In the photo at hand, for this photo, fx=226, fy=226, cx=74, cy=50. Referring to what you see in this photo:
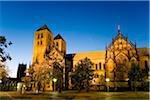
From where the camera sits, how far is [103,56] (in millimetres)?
78875

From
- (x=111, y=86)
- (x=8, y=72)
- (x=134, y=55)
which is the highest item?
(x=134, y=55)

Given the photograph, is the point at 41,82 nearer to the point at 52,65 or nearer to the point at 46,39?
the point at 52,65

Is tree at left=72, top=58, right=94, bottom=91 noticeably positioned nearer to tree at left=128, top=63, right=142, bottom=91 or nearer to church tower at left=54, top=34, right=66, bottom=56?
tree at left=128, top=63, right=142, bottom=91

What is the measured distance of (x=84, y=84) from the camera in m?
56.4

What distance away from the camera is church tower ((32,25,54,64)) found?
8131 centimetres

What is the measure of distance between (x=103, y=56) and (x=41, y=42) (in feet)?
76.6

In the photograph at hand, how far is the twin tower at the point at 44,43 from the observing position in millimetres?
81438

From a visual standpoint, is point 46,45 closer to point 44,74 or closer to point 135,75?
point 44,74

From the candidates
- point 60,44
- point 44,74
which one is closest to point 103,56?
point 60,44

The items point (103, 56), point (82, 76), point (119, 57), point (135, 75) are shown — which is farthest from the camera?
point (103, 56)

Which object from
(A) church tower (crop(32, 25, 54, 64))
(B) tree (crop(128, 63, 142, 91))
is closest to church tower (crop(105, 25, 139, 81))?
(B) tree (crop(128, 63, 142, 91))

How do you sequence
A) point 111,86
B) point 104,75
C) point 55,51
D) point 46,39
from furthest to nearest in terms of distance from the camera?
1. point 46,39
2. point 55,51
3. point 104,75
4. point 111,86

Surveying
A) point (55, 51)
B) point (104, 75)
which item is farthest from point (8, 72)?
point (104, 75)

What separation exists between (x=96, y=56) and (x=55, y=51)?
48.4 feet
